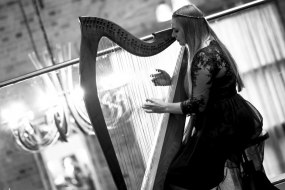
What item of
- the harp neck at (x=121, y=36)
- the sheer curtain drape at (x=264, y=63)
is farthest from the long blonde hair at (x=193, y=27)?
the sheer curtain drape at (x=264, y=63)

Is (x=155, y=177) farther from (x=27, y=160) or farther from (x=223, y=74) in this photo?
(x=27, y=160)

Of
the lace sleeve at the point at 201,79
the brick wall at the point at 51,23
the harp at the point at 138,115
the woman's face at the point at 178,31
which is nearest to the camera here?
the harp at the point at 138,115

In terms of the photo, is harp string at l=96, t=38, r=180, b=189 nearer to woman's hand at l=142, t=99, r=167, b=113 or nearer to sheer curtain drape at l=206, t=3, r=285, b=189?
woman's hand at l=142, t=99, r=167, b=113

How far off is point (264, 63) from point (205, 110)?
1988mm

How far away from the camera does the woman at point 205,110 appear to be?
5.67 ft

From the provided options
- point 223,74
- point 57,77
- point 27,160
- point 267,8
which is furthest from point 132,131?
point 27,160

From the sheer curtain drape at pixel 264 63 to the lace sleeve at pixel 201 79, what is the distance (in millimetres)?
1742

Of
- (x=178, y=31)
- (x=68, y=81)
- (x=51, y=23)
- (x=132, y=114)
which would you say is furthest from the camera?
(x=51, y=23)

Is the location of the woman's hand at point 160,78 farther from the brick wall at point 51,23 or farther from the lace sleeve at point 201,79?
the brick wall at point 51,23

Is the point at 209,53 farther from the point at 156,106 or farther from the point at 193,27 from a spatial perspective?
the point at 156,106

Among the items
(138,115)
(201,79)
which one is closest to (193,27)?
(201,79)

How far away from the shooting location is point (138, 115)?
200 cm

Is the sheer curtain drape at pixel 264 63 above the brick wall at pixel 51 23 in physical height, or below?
below

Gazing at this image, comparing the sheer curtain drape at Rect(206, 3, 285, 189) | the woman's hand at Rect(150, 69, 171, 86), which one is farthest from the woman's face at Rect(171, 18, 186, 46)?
the sheer curtain drape at Rect(206, 3, 285, 189)
